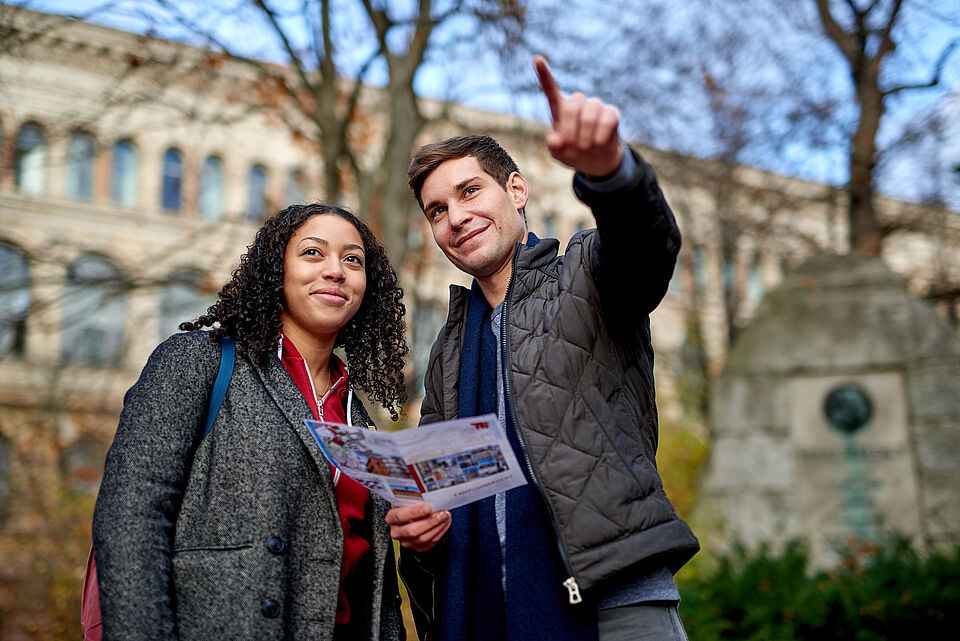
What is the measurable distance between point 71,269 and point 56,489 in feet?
13.4

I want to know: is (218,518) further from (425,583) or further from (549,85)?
(549,85)

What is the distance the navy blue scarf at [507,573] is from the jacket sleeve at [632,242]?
0.52m

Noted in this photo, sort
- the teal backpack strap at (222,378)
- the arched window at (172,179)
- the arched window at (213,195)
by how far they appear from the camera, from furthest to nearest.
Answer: the arched window at (172,179)
the arched window at (213,195)
the teal backpack strap at (222,378)

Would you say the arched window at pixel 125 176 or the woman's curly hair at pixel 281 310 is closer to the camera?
the woman's curly hair at pixel 281 310

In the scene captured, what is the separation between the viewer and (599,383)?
8.50 feet

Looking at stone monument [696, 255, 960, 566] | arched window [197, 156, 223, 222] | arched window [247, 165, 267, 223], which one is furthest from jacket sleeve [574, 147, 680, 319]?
arched window [247, 165, 267, 223]

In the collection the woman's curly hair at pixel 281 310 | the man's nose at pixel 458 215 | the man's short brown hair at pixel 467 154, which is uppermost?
the man's short brown hair at pixel 467 154

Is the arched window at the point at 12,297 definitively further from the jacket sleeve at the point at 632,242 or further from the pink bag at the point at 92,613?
the jacket sleeve at the point at 632,242

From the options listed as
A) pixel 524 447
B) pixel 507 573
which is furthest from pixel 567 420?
pixel 507 573

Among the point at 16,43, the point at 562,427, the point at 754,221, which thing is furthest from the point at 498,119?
the point at 562,427

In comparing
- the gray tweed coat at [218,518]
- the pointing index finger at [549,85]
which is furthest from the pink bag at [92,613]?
the pointing index finger at [549,85]

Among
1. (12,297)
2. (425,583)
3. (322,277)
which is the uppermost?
(12,297)

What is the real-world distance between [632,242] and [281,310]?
1213 mm

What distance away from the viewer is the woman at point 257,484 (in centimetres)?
243
